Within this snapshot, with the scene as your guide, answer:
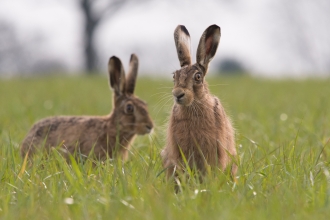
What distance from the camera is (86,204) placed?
333cm

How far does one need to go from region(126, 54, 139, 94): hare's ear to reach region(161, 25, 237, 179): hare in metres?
2.15

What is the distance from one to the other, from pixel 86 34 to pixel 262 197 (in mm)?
27882

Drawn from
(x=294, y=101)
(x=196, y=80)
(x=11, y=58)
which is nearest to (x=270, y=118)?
(x=294, y=101)

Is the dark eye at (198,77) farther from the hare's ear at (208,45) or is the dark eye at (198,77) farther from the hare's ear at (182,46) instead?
the hare's ear at (182,46)

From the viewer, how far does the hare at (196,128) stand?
450cm

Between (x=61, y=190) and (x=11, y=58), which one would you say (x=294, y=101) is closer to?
(x=61, y=190)

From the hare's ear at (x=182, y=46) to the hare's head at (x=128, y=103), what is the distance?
1.69m

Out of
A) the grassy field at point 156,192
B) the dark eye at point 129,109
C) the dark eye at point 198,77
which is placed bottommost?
the grassy field at point 156,192

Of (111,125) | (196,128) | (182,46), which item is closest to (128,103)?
(111,125)

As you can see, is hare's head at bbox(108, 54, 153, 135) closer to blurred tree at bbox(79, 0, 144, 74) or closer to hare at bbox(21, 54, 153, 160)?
hare at bbox(21, 54, 153, 160)

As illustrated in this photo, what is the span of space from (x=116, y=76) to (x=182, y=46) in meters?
2.13

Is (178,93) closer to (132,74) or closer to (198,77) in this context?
(198,77)

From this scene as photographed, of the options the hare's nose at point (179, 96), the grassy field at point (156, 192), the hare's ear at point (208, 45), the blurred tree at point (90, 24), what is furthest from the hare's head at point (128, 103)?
the blurred tree at point (90, 24)

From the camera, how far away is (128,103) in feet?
22.2
